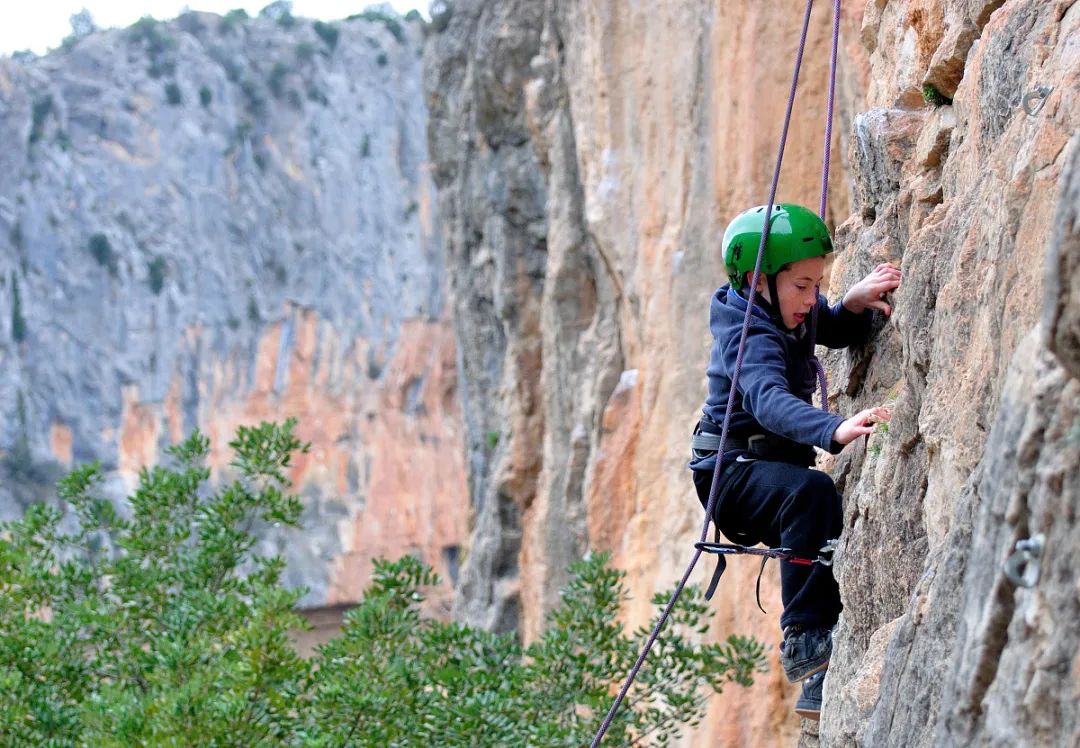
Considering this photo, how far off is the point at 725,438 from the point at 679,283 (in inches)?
273

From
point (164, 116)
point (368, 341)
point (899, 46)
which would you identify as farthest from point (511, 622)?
point (164, 116)

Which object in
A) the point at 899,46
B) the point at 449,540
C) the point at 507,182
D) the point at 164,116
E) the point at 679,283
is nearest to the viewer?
the point at 899,46

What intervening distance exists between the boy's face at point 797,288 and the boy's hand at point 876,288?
0.14 m

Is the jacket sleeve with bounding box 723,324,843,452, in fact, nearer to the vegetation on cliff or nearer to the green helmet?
the green helmet

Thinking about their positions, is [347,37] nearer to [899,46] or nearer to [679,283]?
[679,283]

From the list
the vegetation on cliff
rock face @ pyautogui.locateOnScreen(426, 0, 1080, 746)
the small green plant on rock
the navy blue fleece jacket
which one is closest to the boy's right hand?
the navy blue fleece jacket

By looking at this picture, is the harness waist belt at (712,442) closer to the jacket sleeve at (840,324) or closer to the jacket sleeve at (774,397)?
the jacket sleeve at (774,397)

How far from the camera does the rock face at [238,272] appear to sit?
4253cm

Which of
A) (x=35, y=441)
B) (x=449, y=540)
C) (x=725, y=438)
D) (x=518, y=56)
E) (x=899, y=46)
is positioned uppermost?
(x=518, y=56)

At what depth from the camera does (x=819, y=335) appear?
4.82 meters

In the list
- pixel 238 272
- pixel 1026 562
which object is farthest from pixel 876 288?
pixel 238 272

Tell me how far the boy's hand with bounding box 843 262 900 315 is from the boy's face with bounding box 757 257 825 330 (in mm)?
138

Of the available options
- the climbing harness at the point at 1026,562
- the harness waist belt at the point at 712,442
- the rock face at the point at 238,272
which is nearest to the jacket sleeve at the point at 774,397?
the harness waist belt at the point at 712,442

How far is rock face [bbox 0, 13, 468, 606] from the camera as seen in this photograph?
140 ft
